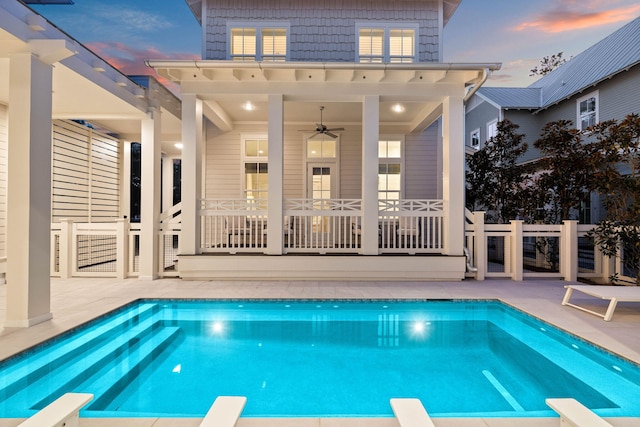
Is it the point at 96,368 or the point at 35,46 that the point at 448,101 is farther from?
the point at 96,368

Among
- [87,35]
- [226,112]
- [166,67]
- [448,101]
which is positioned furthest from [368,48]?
[87,35]

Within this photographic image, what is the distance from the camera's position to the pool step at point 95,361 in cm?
266

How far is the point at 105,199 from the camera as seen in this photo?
8.62 m

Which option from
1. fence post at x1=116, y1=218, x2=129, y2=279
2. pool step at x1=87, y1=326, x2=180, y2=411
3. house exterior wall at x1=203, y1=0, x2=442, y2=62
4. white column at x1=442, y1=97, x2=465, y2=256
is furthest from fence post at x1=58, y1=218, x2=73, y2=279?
white column at x1=442, y1=97, x2=465, y2=256

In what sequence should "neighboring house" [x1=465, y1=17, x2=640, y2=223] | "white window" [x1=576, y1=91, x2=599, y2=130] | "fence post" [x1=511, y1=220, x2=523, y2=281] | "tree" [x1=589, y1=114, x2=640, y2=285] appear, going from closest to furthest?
"tree" [x1=589, y1=114, x2=640, y2=285] → "fence post" [x1=511, y1=220, x2=523, y2=281] → "neighboring house" [x1=465, y1=17, x2=640, y2=223] → "white window" [x1=576, y1=91, x2=599, y2=130]

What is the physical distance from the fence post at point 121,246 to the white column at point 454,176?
600cm

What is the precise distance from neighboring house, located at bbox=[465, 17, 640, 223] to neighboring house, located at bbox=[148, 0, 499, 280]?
315 cm

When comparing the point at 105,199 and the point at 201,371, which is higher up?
the point at 105,199

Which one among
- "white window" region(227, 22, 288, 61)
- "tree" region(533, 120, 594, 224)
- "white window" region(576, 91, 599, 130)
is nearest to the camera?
"tree" region(533, 120, 594, 224)

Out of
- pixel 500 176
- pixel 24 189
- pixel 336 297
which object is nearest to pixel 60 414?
pixel 24 189

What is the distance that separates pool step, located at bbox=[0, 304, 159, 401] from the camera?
266 centimetres

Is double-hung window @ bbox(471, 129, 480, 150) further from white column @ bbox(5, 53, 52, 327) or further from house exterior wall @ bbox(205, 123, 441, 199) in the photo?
white column @ bbox(5, 53, 52, 327)

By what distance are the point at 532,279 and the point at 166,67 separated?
763 centimetres

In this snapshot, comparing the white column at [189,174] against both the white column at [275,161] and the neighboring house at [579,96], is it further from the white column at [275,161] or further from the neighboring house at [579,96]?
the neighboring house at [579,96]
